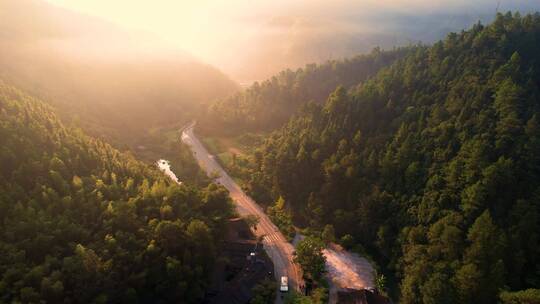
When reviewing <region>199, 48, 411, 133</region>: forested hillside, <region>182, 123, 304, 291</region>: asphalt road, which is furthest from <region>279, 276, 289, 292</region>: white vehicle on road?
<region>199, 48, 411, 133</region>: forested hillside

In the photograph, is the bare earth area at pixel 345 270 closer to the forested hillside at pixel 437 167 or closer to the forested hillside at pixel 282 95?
the forested hillside at pixel 437 167

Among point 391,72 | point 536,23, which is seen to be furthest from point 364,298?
point 536,23

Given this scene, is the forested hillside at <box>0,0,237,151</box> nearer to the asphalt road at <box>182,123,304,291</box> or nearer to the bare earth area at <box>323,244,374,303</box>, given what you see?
the asphalt road at <box>182,123,304,291</box>

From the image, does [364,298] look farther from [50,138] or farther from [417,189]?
[50,138]

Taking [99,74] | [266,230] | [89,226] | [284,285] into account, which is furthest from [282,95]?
[89,226]

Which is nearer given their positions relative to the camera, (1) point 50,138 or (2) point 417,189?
(1) point 50,138

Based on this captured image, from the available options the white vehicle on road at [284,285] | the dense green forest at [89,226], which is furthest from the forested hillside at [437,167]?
the dense green forest at [89,226]
